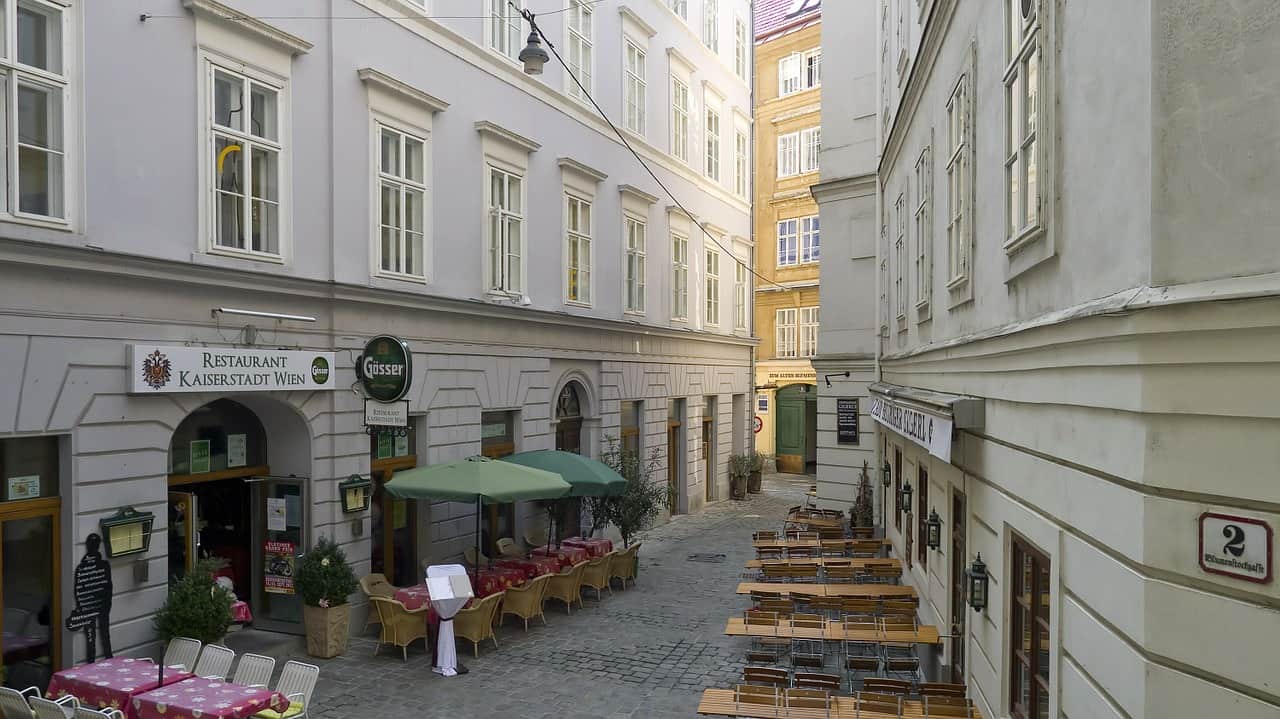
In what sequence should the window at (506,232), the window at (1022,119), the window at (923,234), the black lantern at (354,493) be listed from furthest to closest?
1. the window at (506,232)
2. the black lantern at (354,493)
3. the window at (923,234)
4. the window at (1022,119)

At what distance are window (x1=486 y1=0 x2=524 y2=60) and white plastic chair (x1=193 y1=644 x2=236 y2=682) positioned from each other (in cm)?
1173

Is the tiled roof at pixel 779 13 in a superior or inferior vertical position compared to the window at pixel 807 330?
superior

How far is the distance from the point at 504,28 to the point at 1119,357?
1517 cm

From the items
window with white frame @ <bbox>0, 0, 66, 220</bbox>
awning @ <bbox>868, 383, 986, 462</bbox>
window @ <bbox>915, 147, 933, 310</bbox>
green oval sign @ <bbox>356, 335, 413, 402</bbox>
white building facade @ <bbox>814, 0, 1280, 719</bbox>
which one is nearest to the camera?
white building facade @ <bbox>814, 0, 1280, 719</bbox>

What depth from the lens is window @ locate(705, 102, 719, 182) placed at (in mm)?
28183

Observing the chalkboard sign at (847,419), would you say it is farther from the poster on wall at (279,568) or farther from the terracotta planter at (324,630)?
the poster on wall at (279,568)

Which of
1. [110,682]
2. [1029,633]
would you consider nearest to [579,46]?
[110,682]

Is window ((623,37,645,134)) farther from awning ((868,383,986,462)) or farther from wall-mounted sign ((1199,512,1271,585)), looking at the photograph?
wall-mounted sign ((1199,512,1271,585))

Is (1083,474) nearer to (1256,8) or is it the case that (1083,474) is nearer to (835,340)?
(1256,8)

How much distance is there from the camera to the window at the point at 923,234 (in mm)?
11109

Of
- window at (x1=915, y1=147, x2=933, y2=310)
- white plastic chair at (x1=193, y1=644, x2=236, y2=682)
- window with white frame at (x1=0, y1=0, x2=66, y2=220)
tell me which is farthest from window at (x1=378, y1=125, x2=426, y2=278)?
window at (x1=915, y1=147, x2=933, y2=310)

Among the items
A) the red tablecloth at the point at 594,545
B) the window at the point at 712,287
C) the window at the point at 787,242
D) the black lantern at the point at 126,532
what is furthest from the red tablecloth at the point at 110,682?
the window at the point at 787,242

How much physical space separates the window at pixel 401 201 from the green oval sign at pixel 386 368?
4.79 ft

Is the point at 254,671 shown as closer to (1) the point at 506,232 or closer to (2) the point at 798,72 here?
(1) the point at 506,232
